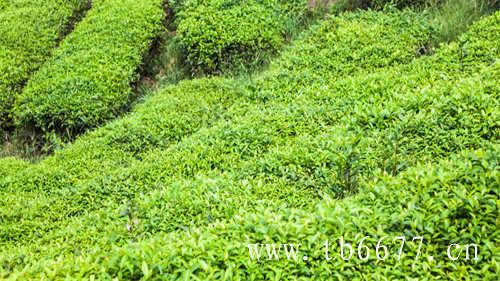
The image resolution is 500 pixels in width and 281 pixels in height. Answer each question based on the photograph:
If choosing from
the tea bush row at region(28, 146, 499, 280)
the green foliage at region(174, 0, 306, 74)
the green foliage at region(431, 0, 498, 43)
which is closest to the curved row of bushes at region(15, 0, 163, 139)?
the green foliage at region(174, 0, 306, 74)

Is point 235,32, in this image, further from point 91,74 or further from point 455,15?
point 455,15

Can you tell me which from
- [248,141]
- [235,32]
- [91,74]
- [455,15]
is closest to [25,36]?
[91,74]

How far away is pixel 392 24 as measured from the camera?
8.62 metres

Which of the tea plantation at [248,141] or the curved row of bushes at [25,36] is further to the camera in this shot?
the curved row of bushes at [25,36]

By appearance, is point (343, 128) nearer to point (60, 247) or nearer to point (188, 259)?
point (188, 259)

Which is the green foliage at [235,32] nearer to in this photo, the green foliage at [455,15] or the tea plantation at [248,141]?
Answer: the tea plantation at [248,141]

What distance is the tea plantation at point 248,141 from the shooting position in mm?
3195

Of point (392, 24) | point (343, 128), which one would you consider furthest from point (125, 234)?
point (392, 24)

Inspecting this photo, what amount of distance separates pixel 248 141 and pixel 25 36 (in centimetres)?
733

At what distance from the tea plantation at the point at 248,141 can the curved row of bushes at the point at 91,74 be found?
0.14 ft

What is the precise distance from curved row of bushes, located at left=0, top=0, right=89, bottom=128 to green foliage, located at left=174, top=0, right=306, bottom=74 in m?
3.39

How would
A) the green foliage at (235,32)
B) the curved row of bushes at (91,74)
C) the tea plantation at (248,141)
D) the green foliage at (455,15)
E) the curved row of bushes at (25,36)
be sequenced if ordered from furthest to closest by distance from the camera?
the curved row of bushes at (25,36) → the green foliage at (235,32) → the curved row of bushes at (91,74) → the green foliage at (455,15) → the tea plantation at (248,141)

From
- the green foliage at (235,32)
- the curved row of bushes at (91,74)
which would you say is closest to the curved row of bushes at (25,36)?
the curved row of bushes at (91,74)

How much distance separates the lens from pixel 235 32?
9453 millimetres
